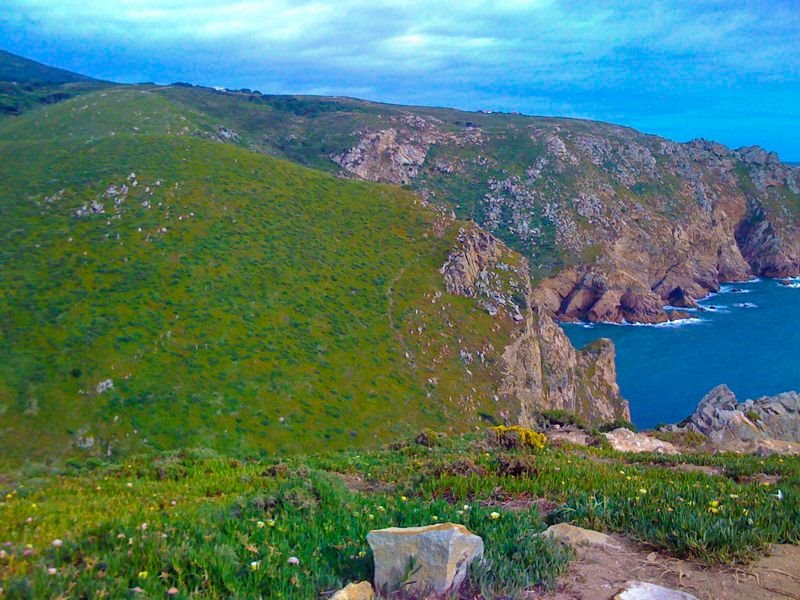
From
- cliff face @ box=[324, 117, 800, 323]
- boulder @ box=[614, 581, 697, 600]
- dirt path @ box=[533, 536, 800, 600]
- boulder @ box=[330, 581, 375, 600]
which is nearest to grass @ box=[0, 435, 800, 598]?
dirt path @ box=[533, 536, 800, 600]

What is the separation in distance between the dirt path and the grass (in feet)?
0.42

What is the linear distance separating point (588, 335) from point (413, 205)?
151 feet

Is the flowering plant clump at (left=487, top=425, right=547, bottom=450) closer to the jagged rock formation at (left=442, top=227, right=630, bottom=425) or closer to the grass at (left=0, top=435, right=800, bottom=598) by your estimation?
the grass at (left=0, top=435, right=800, bottom=598)

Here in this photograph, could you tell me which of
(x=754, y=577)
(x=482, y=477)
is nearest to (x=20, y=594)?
(x=754, y=577)

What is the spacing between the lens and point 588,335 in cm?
9356

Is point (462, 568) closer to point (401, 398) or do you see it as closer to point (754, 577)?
point (754, 577)

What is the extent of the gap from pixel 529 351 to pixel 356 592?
1864 inches

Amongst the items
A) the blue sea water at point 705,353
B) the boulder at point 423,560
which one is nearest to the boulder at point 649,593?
the boulder at point 423,560

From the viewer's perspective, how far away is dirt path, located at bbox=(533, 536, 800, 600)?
436 centimetres

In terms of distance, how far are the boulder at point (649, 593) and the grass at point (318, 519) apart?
48 centimetres

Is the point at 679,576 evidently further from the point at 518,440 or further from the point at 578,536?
the point at 518,440

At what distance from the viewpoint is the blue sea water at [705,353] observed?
71.4 metres

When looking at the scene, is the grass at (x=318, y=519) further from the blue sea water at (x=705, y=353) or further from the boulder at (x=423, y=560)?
the blue sea water at (x=705, y=353)

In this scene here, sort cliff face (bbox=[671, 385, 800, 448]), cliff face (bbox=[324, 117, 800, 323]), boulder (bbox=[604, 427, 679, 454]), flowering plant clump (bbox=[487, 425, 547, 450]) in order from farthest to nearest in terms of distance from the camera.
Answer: cliff face (bbox=[324, 117, 800, 323]) → cliff face (bbox=[671, 385, 800, 448]) → boulder (bbox=[604, 427, 679, 454]) → flowering plant clump (bbox=[487, 425, 547, 450])
